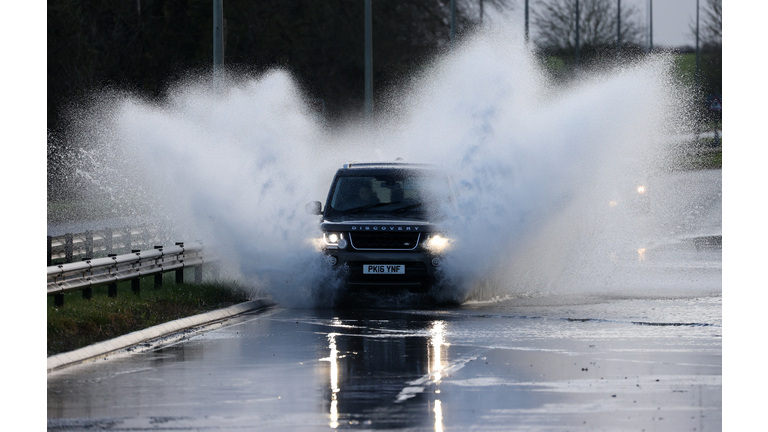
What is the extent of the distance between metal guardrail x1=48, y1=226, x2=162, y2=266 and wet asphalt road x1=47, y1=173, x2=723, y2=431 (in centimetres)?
505

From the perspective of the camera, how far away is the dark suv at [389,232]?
17.7m

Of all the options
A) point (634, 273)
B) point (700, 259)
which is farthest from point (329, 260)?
point (700, 259)

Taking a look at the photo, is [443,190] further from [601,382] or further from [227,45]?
[227,45]

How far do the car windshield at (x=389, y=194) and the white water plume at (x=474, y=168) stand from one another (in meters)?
0.41

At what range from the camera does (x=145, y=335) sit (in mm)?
14195

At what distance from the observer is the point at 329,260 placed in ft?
58.7

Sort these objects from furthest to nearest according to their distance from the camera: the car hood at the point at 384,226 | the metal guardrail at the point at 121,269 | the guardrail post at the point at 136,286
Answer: the car hood at the point at 384,226
the guardrail post at the point at 136,286
the metal guardrail at the point at 121,269

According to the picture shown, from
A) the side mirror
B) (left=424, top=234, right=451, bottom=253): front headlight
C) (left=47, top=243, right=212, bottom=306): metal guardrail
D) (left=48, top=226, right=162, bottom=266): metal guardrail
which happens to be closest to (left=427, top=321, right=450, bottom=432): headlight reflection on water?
(left=424, top=234, right=451, bottom=253): front headlight

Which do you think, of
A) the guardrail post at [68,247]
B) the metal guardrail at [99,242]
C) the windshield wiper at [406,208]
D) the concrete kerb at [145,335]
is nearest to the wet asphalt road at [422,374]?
the concrete kerb at [145,335]

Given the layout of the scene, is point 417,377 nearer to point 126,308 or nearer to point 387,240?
point 126,308

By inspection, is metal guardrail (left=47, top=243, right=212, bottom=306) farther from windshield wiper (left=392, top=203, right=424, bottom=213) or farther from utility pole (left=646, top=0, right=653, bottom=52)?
utility pole (left=646, top=0, right=653, bottom=52)

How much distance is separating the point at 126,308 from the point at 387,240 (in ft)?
12.8

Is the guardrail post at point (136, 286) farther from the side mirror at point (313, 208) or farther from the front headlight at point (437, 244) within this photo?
the front headlight at point (437, 244)

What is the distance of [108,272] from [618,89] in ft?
34.5
